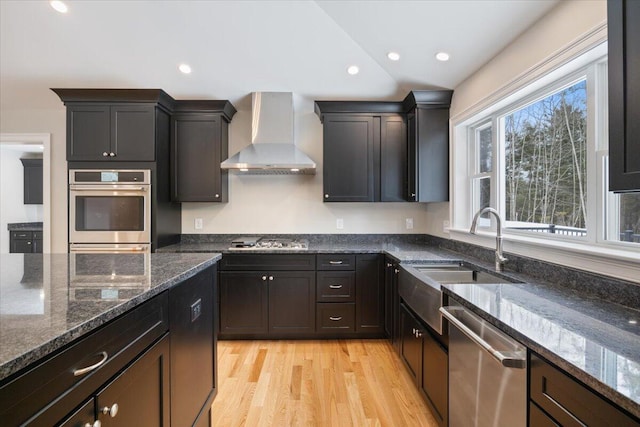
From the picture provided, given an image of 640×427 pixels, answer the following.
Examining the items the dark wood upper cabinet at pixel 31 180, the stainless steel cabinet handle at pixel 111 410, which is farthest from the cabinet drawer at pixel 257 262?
the dark wood upper cabinet at pixel 31 180

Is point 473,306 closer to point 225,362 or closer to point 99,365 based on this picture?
point 99,365

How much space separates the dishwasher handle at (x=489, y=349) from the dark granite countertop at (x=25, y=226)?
6.72 m

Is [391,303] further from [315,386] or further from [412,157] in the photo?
[412,157]

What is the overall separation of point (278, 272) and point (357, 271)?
2.56ft

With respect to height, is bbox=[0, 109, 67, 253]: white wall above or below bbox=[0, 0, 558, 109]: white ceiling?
below

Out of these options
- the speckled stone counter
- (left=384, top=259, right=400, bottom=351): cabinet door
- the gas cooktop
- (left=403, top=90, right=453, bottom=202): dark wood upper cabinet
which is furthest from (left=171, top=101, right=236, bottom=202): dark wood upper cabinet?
(left=403, top=90, right=453, bottom=202): dark wood upper cabinet

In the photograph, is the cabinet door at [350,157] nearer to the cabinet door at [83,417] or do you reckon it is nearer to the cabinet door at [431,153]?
the cabinet door at [431,153]

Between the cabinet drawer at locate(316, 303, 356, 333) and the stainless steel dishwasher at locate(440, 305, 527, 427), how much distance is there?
4.91 ft

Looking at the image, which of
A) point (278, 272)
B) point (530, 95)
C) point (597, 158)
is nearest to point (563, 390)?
point (597, 158)

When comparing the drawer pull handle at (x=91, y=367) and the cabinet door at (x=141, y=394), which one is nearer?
the drawer pull handle at (x=91, y=367)

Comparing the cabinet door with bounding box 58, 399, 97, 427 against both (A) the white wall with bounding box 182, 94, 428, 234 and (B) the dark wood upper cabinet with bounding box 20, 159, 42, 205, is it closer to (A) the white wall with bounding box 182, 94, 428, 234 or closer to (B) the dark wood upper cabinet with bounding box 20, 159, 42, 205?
(A) the white wall with bounding box 182, 94, 428, 234

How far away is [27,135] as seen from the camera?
3.46m

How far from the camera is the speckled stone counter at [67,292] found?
672 mm

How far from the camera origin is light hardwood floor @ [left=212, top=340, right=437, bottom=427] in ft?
6.39
